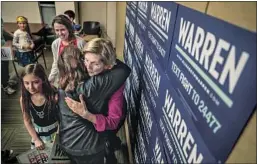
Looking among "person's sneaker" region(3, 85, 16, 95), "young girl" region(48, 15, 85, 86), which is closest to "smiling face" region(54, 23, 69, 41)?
"young girl" region(48, 15, 85, 86)

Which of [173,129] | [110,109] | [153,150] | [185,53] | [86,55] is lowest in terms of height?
[153,150]

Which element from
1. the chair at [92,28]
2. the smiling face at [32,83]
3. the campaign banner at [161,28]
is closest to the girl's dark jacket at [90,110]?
the smiling face at [32,83]

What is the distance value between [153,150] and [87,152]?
45 centimetres

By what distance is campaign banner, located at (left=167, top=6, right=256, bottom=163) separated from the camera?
17.4 inches

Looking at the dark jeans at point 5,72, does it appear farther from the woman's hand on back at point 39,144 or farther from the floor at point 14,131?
the woman's hand on back at point 39,144

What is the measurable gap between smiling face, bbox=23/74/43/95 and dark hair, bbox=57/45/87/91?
0.14 m

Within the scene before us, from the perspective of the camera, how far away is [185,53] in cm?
74

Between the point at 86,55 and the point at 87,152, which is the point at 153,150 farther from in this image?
the point at 86,55

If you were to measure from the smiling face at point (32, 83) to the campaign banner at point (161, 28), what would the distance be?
25.6 inches

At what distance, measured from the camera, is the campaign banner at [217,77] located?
17.4 inches

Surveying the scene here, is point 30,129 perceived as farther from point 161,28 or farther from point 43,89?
point 161,28

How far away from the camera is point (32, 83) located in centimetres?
120

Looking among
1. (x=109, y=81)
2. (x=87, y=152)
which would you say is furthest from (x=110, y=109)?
(x=87, y=152)

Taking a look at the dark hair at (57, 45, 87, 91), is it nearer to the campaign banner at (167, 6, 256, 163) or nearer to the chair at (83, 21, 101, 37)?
the campaign banner at (167, 6, 256, 163)
